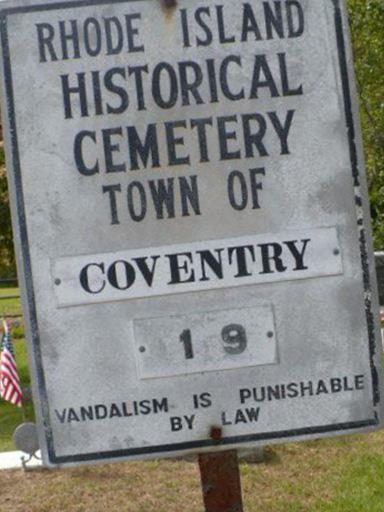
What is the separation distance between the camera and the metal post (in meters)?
2.52

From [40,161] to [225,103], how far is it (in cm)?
42

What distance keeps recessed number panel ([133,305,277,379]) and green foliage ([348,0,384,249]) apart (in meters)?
15.1

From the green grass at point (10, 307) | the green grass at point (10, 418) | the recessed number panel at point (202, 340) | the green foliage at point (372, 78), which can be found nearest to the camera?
the recessed number panel at point (202, 340)

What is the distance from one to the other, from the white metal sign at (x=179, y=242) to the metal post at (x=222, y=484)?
3.7 inches

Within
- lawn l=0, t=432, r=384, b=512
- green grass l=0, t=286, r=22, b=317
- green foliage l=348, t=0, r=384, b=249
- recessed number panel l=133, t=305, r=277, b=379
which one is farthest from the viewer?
green grass l=0, t=286, r=22, b=317

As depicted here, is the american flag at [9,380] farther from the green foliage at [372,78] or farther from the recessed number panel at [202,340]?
the green foliage at [372,78]

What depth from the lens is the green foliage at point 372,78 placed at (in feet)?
58.1

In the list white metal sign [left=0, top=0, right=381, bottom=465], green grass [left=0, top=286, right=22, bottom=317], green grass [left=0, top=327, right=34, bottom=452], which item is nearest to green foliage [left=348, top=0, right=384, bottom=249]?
green grass [left=0, top=327, right=34, bottom=452]

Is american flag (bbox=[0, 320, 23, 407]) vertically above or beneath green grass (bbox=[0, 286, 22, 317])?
above

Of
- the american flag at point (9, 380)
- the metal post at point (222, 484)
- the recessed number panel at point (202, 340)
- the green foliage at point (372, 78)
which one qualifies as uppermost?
the green foliage at point (372, 78)

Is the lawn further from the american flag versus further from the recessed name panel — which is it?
the recessed name panel

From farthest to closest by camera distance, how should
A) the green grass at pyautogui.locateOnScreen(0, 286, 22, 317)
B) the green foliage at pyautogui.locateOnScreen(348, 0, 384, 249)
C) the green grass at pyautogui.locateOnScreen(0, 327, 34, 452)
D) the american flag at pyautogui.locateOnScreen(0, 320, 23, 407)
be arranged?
the green grass at pyautogui.locateOnScreen(0, 286, 22, 317) < the green foliage at pyautogui.locateOnScreen(348, 0, 384, 249) < the green grass at pyautogui.locateOnScreen(0, 327, 34, 452) < the american flag at pyautogui.locateOnScreen(0, 320, 23, 407)

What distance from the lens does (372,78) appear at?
19391 millimetres

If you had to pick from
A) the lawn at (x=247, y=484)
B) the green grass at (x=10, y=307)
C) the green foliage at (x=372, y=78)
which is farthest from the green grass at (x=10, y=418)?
the green grass at (x=10, y=307)
